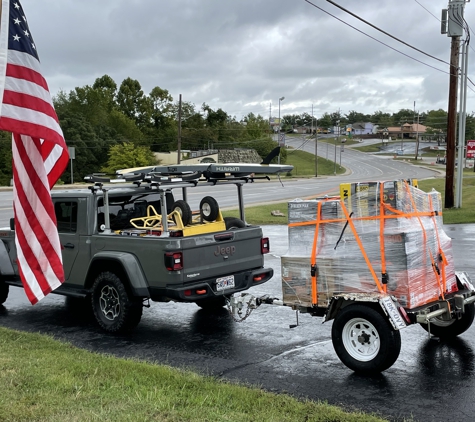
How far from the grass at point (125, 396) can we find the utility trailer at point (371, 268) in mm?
1180

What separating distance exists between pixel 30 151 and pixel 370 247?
3.40m

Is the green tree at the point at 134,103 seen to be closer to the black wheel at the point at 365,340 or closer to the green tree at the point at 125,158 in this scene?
the green tree at the point at 125,158

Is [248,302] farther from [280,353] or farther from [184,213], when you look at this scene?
[184,213]

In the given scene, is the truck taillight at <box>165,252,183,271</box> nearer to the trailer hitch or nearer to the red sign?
the trailer hitch

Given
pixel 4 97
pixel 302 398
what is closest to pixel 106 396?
pixel 302 398

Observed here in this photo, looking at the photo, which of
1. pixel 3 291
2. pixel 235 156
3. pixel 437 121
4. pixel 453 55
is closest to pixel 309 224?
pixel 3 291

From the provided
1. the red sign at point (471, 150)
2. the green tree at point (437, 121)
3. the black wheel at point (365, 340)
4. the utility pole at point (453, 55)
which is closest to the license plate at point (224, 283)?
the black wheel at point (365, 340)

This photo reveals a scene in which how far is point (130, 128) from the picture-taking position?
99.9 m

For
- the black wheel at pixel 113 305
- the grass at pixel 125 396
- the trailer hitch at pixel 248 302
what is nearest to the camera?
the grass at pixel 125 396

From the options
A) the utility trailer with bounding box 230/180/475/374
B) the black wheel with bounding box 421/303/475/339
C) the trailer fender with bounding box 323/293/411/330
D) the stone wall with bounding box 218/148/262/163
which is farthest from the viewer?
the stone wall with bounding box 218/148/262/163

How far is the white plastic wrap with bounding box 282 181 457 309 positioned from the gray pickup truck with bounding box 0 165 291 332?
1277 millimetres

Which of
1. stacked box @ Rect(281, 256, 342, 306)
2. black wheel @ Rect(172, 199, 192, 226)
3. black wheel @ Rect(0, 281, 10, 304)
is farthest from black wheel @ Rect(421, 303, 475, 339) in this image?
black wheel @ Rect(0, 281, 10, 304)

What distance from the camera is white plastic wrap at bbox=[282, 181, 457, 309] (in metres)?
6.10

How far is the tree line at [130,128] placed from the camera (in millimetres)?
84375
